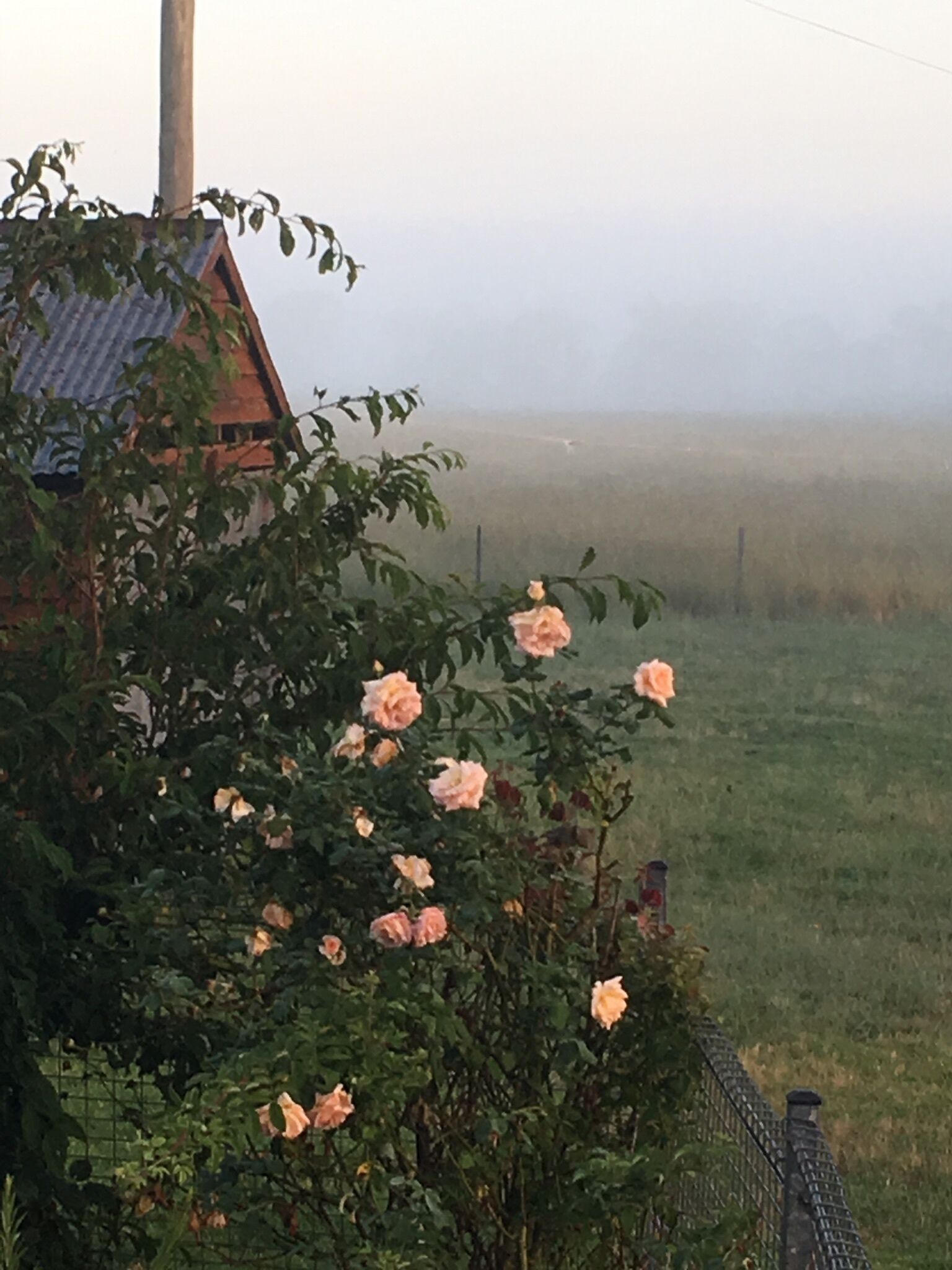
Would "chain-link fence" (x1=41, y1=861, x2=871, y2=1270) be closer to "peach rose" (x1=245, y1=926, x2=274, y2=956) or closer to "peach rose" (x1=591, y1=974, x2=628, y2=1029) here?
"peach rose" (x1=591, y1=974, x2=628, y2=1029)

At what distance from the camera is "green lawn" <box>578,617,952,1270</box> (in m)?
6.89

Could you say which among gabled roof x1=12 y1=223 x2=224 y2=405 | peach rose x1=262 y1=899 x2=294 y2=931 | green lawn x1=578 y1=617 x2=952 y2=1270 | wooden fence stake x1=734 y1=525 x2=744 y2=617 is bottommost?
wooden fence stake x1=734 y1=525 x2=744 y2=617

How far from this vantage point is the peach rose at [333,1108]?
333 centimetres

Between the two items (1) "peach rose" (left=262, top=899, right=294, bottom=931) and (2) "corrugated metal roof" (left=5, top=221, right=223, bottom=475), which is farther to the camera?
(2) "corrugated metal roof" (left=5, top=221, right=223, bottom=475)

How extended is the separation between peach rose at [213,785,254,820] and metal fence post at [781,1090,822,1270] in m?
1.21

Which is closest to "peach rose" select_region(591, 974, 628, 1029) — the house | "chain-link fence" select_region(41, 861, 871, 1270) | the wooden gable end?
"chain-link fence" select_region(41, 861, 871, 1270)

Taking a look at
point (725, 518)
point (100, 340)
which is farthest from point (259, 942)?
point (725, 518)

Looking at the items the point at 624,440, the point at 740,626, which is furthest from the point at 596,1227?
the point at 624,440

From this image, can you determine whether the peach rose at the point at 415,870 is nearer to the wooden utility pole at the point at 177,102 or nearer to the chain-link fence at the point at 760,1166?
the chain-link fence at the point at 760,1166

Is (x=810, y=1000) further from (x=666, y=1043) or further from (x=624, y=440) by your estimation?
(x=624, y=440)

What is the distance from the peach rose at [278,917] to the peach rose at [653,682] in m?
0.84

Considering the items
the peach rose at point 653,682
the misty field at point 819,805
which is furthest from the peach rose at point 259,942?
the misty field at point 819,805

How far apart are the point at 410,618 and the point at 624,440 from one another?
493ft

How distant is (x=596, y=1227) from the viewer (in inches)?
153
